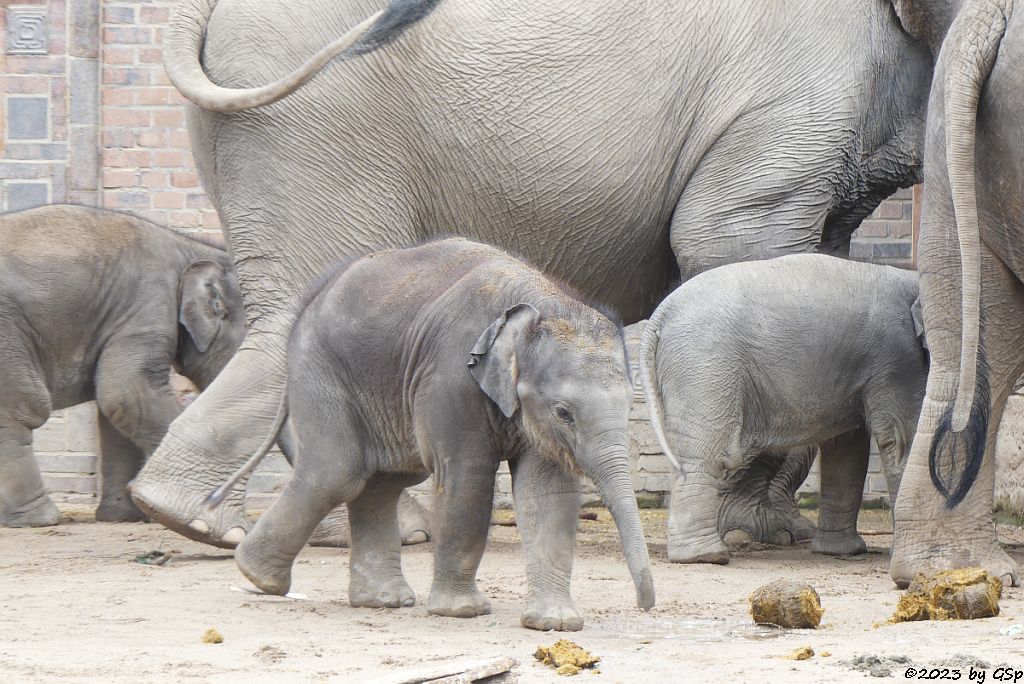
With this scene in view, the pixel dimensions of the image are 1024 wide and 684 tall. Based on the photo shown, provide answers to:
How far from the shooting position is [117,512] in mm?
7582

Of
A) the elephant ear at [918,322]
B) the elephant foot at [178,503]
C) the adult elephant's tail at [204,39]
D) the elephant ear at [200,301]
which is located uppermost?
the adult elephant's tail at [204,39]

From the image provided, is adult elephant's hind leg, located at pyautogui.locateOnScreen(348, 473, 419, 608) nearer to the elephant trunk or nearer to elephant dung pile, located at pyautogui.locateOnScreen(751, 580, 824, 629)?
elephant dung pile, located at pyautogui.locateOnScreen(751, 580, 824, 629)

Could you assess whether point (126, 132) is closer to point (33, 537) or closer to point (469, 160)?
point (33, 537)

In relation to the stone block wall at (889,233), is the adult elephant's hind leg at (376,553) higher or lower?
lower

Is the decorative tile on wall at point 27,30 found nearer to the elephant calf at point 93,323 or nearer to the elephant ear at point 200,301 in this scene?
the elephant calf at point 93,323

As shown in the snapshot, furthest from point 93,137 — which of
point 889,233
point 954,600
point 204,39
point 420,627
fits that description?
point 954,600

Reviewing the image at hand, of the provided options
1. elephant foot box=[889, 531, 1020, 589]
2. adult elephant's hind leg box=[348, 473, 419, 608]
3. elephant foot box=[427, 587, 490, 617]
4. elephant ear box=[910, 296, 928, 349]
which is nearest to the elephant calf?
adult elephant's hind leg box=[348, 473, 419, 608]

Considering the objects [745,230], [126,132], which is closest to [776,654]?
[745,230]

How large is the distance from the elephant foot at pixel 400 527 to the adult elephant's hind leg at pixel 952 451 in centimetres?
197

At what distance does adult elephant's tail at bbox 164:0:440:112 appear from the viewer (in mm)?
5531

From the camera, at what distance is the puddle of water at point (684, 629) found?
430cm

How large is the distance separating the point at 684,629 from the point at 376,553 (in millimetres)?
933

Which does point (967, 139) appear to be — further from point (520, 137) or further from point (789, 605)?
point (520, 137)

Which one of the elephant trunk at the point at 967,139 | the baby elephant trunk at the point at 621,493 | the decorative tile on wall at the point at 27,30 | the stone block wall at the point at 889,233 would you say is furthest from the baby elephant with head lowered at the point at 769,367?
the decorative tile on wall at the point at 27,30
